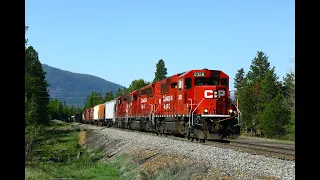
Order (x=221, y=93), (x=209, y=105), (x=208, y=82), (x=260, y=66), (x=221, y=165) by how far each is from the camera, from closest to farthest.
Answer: (x=221, y=165), (x=209, y=105), (x=221, y=93), (x=208, y=82), (x=260, y=66)

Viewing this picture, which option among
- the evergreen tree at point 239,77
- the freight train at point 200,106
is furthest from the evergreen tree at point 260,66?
the freight train at point 200,106

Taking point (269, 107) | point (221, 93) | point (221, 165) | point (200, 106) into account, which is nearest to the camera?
point (221, 165)

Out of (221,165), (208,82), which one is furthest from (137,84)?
(221,165)

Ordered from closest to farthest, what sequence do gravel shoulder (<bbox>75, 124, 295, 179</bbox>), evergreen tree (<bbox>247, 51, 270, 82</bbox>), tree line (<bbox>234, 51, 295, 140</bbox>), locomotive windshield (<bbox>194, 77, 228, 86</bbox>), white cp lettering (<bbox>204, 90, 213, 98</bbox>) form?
gravel shoulder (<bbox>75, 124, 295, 179</bbox>), white cp lettering (<bbox>204, 90, 213, 98</bbox>), locomotive windshield (<bbox>194, 77, 228, 86</bbox>), tree line (<bbox>234, 51, 295, 140</bbox>), evergreen tree (<bbox>247, 51, 270, 82</bbox>)

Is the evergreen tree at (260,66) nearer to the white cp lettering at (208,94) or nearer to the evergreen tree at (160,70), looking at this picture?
the evergreen tree at (160,70)

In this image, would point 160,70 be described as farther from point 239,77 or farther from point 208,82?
point 208,82

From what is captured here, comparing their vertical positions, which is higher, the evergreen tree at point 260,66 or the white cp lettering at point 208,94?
the evergreen tree at point 260,66

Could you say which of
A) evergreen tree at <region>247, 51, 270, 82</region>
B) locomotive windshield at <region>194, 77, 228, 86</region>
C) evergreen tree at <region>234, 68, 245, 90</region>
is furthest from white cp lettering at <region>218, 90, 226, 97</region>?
evergreen tree at <region>234, 68, 245, 90</region>

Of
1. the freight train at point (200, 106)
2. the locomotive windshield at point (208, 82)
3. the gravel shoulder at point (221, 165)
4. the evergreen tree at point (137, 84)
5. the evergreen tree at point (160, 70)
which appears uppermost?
the evergreen tree at point (160, 70)

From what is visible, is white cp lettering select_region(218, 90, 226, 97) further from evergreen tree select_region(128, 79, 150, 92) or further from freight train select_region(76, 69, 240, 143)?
evergreen tree select_region(128, 79, 150, 92)

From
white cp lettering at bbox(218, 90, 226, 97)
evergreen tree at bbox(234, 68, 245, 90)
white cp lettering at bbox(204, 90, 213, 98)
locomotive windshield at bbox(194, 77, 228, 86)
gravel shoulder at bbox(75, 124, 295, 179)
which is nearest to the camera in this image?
gravel shoulder at bbox(75, 124, 295, 179)
